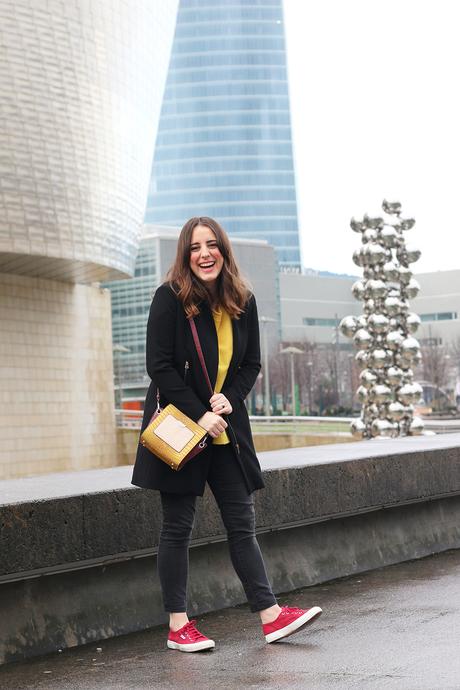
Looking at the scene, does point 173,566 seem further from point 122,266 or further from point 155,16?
point 155,16

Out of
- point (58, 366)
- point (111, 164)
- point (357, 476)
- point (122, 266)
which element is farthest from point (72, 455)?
point (357, 476)

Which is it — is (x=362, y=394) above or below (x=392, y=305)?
below

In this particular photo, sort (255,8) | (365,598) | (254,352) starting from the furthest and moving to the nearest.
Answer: (255,8) < (365,598) < (254,352)

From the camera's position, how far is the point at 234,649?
4.69 m

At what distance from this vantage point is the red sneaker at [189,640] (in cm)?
462

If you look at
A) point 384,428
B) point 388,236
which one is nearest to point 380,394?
point 384,428

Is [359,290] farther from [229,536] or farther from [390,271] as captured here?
[229,536]

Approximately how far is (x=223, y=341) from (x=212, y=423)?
0.45 metres

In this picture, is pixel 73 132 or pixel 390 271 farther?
pixel 73 132

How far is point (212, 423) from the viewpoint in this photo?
15.2 feet

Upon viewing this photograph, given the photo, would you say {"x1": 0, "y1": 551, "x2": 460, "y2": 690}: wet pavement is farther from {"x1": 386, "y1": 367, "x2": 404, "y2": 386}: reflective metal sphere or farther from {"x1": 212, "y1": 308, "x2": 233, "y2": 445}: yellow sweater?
{"x1": 386, "y1": 367, "x2": 404, "y2": 386}: reflective metal sphere

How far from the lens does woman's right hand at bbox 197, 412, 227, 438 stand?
464 cm

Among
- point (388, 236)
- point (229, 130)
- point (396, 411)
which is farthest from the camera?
point (229, 130)

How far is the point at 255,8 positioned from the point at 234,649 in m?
185
